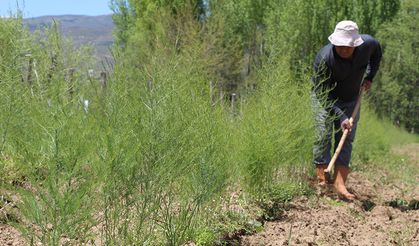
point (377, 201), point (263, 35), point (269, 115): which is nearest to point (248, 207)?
point (269, 115)

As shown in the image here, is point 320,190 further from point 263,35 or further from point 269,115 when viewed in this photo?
point 263,35

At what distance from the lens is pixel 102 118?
256 centimetres

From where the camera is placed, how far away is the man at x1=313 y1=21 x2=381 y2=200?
4789 millimetres

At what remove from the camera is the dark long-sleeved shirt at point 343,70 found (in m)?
4.90

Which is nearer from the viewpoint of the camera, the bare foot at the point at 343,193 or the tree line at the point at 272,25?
the bare foot at the point at 343,193

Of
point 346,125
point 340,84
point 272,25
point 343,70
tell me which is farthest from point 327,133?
point 272,25

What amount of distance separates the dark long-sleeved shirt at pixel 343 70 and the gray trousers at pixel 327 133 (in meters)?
0.08

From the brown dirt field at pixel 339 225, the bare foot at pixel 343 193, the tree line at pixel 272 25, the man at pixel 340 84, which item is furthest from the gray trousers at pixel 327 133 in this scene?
the tree line at pixel 272 25

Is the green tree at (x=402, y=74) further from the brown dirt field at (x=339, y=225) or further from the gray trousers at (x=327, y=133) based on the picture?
the brown dirt field at (x=339, y=225)

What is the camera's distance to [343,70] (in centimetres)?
494

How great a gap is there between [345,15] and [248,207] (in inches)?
587

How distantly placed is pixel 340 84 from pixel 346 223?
141 cm

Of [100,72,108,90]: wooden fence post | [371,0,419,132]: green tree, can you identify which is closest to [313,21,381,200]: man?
[100,72,108,90]: wooden fence post

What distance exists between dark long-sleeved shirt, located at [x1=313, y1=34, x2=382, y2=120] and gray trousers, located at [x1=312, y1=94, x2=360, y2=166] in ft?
0.27
